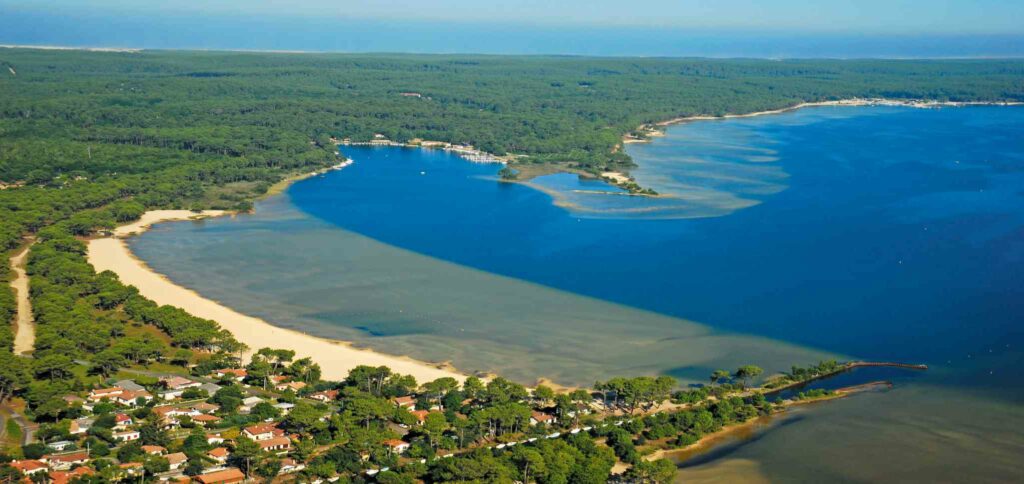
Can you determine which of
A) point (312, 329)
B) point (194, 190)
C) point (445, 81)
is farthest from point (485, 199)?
point (445, 81)

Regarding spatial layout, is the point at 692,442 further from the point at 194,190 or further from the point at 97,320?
the point at 194,190

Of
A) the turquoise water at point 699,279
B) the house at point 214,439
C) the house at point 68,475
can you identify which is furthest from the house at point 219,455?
the turquoise water at point 699,279


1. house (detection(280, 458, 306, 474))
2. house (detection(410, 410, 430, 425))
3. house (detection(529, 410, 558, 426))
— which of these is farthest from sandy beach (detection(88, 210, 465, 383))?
house (detection(280, 458, 306, 474))

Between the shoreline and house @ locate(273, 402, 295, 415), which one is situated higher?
the shoreline

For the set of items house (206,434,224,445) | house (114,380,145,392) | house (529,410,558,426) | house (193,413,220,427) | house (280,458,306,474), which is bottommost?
house (280,458,306,474)

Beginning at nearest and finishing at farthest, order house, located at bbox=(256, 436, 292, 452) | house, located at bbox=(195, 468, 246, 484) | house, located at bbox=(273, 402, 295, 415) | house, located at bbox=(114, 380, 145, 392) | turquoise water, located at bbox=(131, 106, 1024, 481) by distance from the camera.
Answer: house, located at bbox=(195, 468, 246, 484) < house, located at bbox=(256, 436, 292, 452) < house, located at bbox=(273, 402, 295, 415) < turquoise water, located at bbox=(131, 106, 1024, 481) < house, located at bbox=(114, 380, 145, 392)

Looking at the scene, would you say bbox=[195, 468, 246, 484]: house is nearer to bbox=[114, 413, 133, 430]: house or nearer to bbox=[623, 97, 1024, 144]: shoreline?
bbox=[114, 413, 133, 430]: house

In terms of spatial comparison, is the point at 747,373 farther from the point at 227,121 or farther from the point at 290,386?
the point at 227,121
